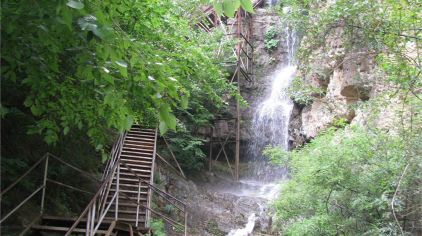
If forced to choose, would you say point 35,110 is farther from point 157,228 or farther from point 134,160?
point 134,160

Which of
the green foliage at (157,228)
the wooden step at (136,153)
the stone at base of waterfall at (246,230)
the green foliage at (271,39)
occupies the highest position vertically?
the green foliage at (271,39)

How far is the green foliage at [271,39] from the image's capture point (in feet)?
78.2

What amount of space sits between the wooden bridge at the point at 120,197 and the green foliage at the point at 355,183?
8.22 ft

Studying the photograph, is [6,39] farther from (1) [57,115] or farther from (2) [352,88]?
(2) [352,88]

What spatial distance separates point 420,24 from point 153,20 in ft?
14.4

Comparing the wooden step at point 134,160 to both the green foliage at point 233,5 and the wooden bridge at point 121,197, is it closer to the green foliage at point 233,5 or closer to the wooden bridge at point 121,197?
the wooden bridge at point 121,197

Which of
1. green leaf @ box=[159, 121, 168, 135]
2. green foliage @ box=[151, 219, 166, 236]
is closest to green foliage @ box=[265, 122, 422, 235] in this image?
green foliage @ box=[151, 219, 166, 236]

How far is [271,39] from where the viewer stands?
24.2 metres

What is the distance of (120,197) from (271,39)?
16.8 meters

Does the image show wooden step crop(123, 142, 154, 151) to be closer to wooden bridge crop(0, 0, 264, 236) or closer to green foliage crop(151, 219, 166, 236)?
wooden bridge crop(0, 0, 264, 236)

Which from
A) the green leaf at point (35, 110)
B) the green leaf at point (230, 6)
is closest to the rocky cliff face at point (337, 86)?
the green leaf at point (35, 110)

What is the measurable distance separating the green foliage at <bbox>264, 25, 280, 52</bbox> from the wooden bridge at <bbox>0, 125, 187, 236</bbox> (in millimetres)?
12866

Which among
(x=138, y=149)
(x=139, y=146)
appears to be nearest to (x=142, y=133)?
(x=139, y=146)

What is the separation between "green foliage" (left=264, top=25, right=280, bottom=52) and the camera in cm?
2383
